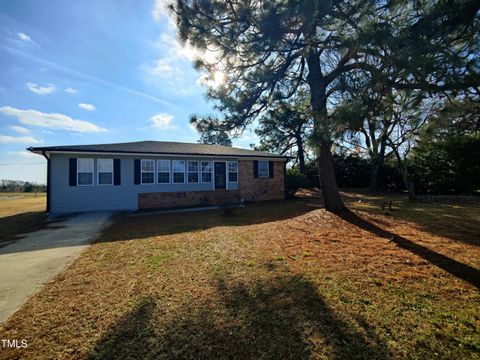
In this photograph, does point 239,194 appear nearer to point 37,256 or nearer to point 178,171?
point 178,171

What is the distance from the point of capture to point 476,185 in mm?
14484

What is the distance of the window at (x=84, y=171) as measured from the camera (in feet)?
35.4

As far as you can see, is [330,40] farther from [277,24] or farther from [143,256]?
[143,256]

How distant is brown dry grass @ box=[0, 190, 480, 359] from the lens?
2316mm

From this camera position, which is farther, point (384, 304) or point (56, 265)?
point (56, 265)

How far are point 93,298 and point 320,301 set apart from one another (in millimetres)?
3142

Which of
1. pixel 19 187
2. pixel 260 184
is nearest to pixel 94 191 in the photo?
pixel 260 184

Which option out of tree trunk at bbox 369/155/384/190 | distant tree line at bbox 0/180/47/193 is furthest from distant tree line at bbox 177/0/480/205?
distant tree line at bbox 0/180/47/193

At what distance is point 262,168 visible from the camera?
49.6 feet

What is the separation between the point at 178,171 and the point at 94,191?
409cm

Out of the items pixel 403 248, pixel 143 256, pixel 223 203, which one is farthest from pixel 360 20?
pixel 223 203

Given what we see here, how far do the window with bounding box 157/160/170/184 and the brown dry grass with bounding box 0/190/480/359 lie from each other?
6743 mm

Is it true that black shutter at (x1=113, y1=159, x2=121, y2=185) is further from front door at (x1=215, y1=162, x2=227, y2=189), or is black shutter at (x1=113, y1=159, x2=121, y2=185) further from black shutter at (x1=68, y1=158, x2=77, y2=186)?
front door at (x1=215, y1=162, x2=227, y2=189)

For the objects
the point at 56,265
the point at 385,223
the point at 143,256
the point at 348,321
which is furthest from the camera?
the point at 385,223
